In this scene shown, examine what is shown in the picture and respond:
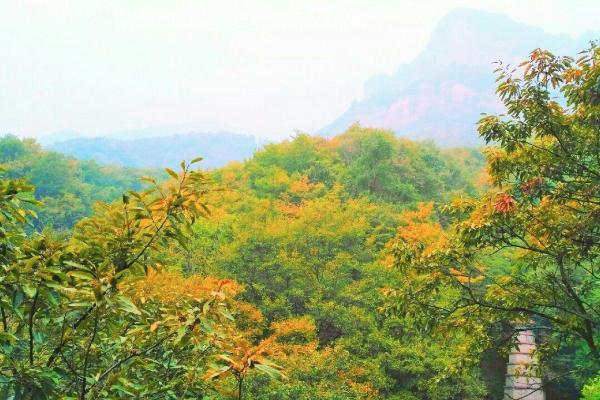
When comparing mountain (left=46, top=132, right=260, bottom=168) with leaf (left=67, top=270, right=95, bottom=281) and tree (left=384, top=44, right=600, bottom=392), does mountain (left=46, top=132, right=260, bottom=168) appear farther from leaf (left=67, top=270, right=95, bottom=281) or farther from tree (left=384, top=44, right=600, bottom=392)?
leaf (left=67, top=270, right=95, bottom=281)

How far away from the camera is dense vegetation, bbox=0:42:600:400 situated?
2.46m

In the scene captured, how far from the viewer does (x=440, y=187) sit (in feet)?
101

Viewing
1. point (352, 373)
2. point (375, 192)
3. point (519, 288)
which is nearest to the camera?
point (519, 288)

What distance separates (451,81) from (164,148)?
91010 millimetres

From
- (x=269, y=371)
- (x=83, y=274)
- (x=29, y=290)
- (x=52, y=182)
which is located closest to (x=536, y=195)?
(x=269, y=371)

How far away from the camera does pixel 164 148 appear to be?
15012 centimetres

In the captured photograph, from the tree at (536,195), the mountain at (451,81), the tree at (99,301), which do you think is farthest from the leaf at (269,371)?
the mountain at (451,81)

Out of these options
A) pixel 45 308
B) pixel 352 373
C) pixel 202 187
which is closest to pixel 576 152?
pixel 202 187

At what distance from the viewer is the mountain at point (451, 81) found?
133 metres

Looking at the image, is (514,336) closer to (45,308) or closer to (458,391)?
(45,308)

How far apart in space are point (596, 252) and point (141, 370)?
207 inches

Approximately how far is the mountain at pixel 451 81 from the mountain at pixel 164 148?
102 ft

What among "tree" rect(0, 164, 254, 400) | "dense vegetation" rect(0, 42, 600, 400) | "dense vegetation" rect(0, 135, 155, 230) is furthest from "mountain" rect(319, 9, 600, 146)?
"tree" rect(0, 164, 254, 400)

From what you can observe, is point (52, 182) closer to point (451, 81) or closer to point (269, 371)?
point (269, 371)
